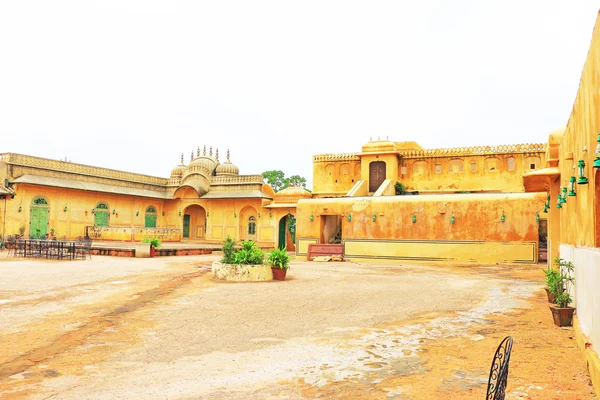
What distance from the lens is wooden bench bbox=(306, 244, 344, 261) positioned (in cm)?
2329

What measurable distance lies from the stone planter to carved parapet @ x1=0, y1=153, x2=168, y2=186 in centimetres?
2111

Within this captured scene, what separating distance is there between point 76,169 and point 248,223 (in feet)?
40.6

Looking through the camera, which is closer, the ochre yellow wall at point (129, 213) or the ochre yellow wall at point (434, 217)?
the ochre yellow wall at point (434, 217)


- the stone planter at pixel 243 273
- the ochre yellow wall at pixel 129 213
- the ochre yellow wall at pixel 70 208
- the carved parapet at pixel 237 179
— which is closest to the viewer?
the stone planter at pixel 243 273

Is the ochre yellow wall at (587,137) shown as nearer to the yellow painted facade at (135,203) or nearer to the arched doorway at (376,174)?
the arched doorway at (376,174)

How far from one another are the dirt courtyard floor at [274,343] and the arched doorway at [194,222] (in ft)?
89.0

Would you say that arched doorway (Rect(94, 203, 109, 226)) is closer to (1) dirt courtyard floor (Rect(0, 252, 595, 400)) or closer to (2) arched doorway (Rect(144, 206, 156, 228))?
(2) arched doorway (Rect(144, 206, 156, 228))

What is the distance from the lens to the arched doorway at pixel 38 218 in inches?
1096

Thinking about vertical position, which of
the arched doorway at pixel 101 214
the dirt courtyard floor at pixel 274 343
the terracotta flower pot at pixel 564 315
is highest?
the arched doorway at pixel 101 214

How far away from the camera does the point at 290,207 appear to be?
3212 centimetres

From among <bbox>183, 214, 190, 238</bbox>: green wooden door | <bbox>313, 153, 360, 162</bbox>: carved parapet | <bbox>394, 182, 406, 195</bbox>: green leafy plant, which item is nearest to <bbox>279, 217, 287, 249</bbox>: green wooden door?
<bbox>313, 153, 360, 162</bbox>: carved parapet

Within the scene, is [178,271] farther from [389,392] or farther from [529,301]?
[389,392]

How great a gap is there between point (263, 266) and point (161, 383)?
8529 millimetres

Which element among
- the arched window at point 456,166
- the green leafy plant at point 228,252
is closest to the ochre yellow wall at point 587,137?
the green leafy plant at point 228,252
